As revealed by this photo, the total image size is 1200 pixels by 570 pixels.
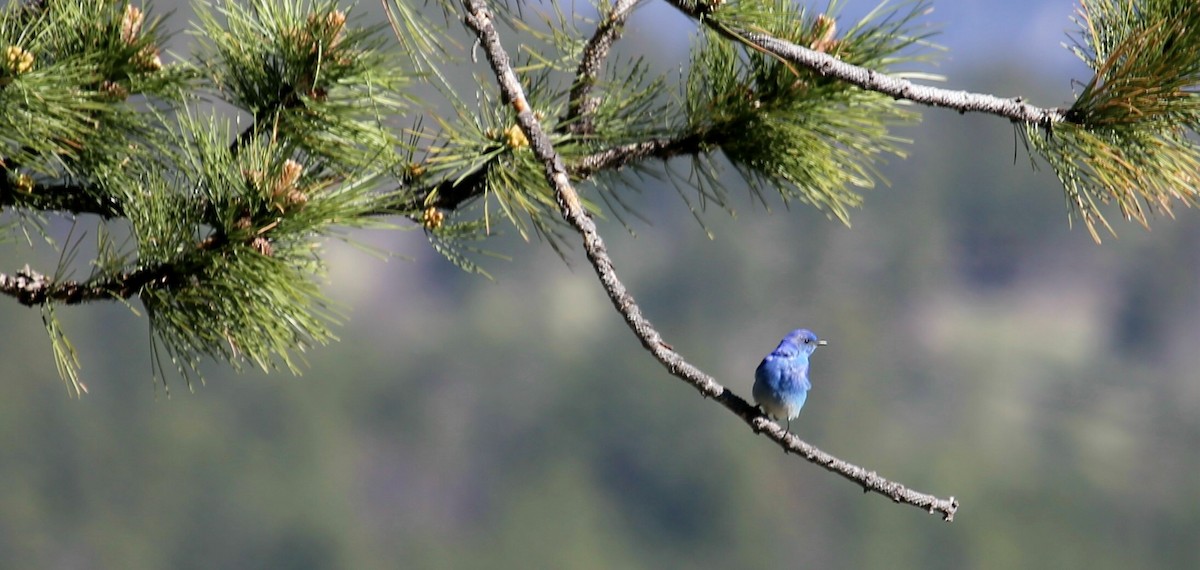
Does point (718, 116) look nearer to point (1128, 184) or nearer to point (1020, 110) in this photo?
point (1020, 110)

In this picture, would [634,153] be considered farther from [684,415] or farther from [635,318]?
[684,415]

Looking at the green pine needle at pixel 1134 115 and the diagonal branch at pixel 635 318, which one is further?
the green pine needle at pixel 1134 115

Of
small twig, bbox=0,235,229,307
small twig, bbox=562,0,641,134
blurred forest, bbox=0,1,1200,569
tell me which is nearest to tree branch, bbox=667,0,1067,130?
small twig, bbox=562,0,641,134

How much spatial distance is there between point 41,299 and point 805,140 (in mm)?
1056

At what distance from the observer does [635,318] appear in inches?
52.4

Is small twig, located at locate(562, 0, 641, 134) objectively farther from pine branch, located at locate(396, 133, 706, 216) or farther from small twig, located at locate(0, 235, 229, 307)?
small twig, located at locate(0, 235, 229, 307)

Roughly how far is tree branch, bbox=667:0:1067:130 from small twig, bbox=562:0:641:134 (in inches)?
7.5

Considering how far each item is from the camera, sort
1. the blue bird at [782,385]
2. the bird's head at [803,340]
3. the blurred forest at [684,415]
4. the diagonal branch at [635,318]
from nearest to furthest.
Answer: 1. the diagonal branch at [635,318]
2. the blue bird at [782,385]
3. the bird's head at [803,340]
4. the blurred forest at [684,415]

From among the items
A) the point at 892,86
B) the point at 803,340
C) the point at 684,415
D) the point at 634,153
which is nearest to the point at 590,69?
the point at 634,153

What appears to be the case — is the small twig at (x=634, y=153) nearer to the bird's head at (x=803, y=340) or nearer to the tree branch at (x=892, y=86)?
the tree branch at (x=892, y=86)

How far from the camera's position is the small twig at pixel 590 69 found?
5.80 ft

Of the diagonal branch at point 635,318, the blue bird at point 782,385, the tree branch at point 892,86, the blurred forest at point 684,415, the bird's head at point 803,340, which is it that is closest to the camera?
the diagonal branch at point 635,318

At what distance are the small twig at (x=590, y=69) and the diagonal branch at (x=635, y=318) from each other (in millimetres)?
272

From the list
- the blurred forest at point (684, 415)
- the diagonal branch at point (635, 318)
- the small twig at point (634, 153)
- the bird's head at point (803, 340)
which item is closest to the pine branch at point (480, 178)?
the small twig at point (634, 153)
